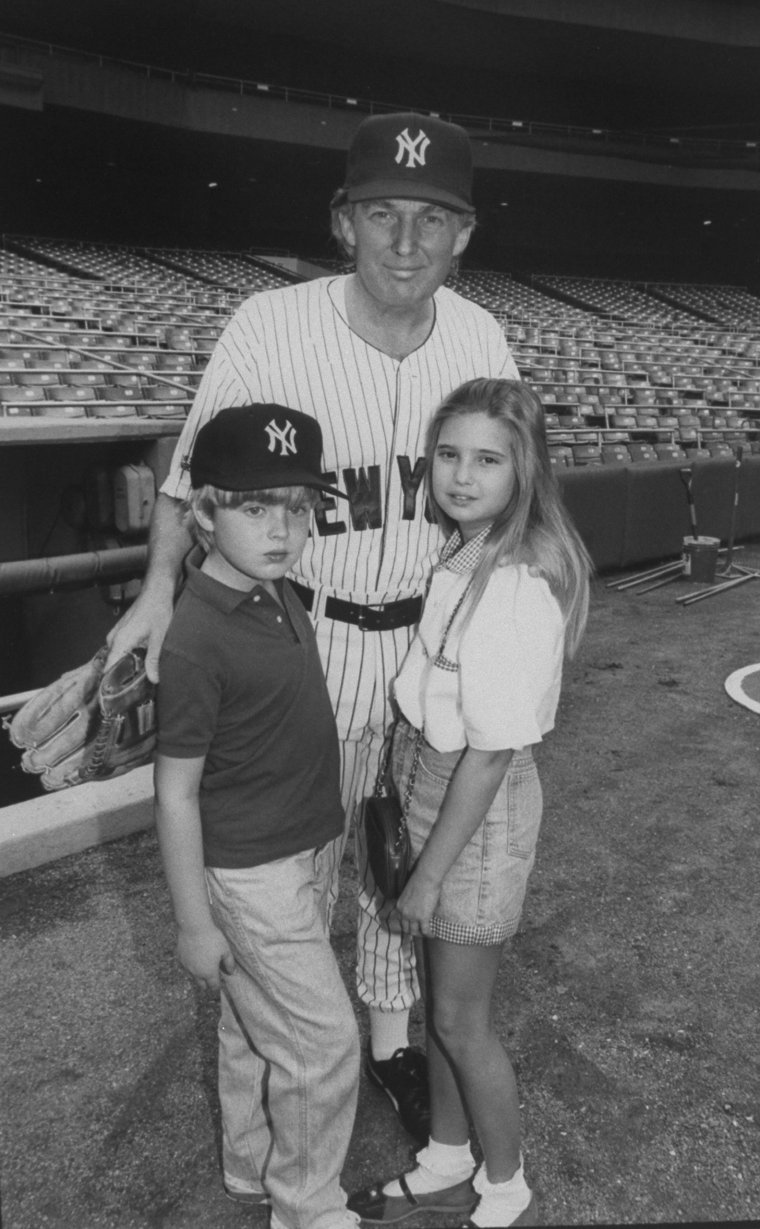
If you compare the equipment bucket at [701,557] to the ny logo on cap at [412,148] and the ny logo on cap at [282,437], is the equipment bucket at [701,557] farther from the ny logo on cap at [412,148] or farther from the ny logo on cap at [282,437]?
the ny logo on cap at [282,437]

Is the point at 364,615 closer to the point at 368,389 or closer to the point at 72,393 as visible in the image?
the point at 368,389

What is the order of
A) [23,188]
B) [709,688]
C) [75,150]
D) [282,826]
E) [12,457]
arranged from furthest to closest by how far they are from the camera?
[23,188] → [75,150] → [709,688] → [12,457] → [282,826]

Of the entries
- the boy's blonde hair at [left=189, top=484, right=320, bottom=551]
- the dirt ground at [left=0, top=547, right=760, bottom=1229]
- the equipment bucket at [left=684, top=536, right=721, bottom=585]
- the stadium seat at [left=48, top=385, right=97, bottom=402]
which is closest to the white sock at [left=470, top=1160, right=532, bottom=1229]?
the dirt ground at [left=0, top=547, right=760, bottom=1229]

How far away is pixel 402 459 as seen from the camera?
1.82 meters

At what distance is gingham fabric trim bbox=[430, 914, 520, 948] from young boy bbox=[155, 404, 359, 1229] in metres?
0.20

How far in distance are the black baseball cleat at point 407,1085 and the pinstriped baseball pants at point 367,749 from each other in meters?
0.13

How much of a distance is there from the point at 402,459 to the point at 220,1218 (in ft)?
4.91

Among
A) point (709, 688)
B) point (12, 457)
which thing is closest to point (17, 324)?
point (12, 457)

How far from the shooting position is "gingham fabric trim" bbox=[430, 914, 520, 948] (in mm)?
Result: 1523

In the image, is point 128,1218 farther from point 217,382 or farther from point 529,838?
point 217,382

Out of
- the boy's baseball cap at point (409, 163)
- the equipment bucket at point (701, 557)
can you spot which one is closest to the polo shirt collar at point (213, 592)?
the boy's baseball cap at point (409, 163)

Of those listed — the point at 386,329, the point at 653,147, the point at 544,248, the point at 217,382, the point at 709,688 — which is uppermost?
the point at 653,147

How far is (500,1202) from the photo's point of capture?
1651 millimetres

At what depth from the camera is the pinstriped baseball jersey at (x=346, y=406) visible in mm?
1779
